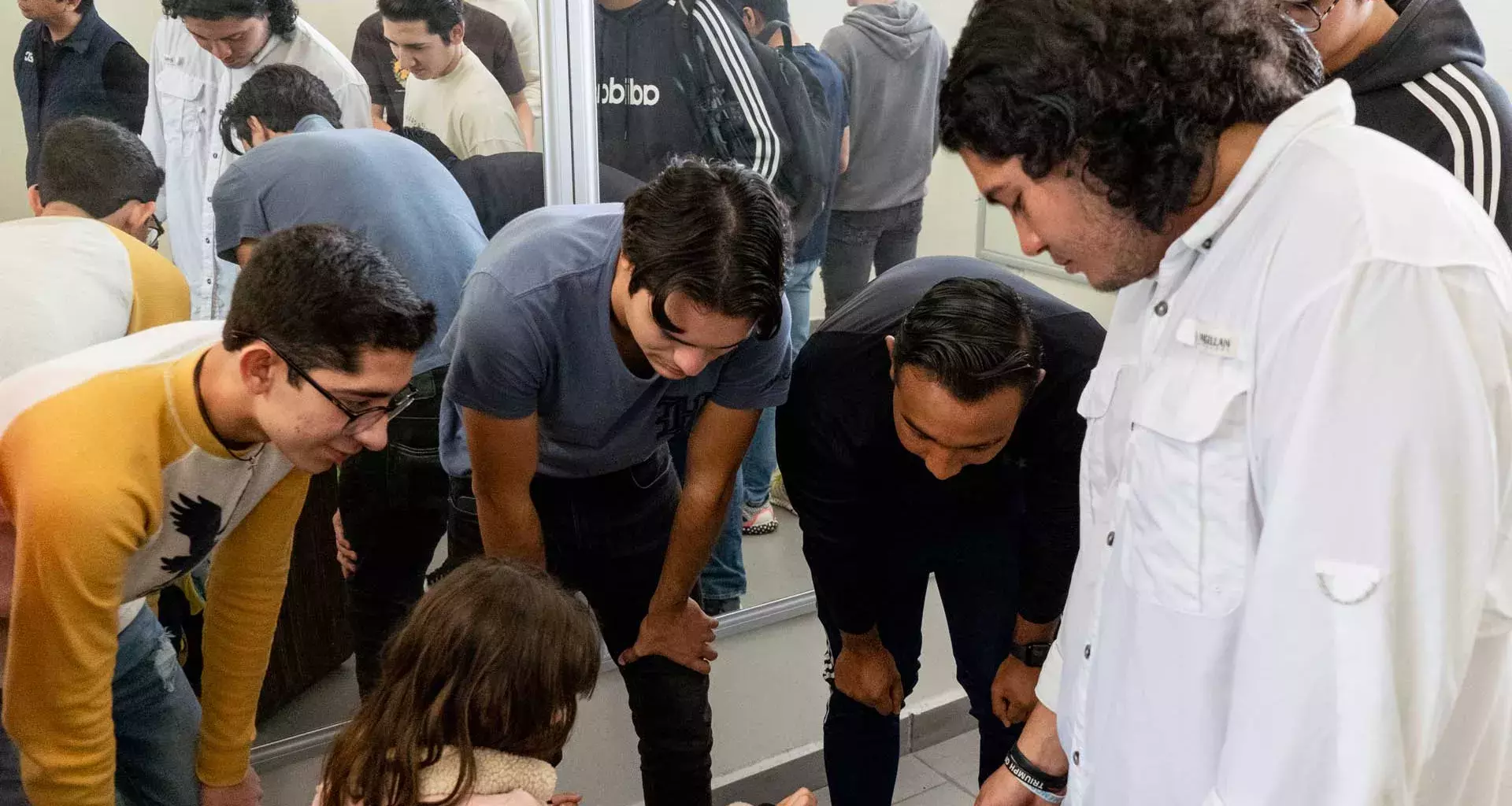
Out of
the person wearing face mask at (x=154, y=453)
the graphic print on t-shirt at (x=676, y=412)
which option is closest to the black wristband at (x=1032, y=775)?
the graphic print on t-shirt at (x=676, y=412)

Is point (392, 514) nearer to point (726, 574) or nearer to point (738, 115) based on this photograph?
point (726, 574)

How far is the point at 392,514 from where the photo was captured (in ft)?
6.90

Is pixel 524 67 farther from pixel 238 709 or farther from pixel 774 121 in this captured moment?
pixel 238 709

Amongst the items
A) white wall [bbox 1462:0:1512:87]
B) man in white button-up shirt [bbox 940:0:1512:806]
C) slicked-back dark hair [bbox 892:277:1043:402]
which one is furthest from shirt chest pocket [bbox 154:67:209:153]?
white wall [bbox 1462:0:1512:87]

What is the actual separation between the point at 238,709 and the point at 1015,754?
40.8 inches

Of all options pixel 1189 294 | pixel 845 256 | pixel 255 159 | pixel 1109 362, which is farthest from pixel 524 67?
pixel 1189 294

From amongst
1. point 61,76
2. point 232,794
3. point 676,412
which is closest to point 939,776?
point 676,412

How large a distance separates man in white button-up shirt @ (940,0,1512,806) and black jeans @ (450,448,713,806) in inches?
33.8

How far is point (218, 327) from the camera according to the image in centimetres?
141

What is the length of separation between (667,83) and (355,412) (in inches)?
57.8

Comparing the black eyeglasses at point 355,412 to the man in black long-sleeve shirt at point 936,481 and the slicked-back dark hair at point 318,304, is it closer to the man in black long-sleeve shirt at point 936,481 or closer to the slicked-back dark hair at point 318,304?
the slicked-back dark hair at point 318,304

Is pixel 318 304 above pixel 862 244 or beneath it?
above

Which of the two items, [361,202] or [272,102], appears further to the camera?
[272,102]

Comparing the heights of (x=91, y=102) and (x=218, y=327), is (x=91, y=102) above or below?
above
